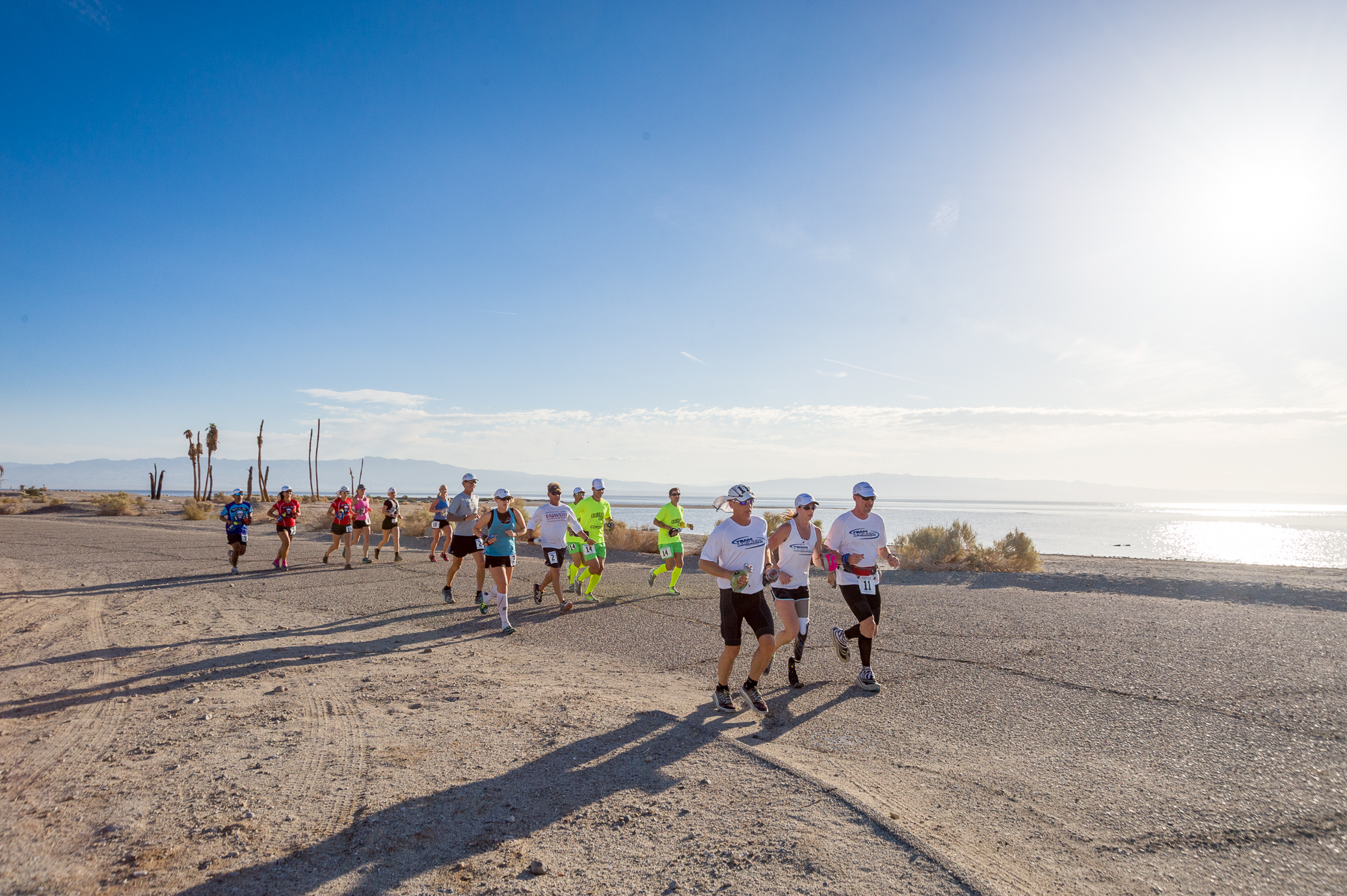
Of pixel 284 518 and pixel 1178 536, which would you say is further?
pixel 1178 536

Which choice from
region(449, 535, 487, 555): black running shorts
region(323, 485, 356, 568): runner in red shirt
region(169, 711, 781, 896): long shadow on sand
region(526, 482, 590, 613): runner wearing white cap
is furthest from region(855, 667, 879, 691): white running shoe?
region(323, 485, 356, 568): runner in red shirt

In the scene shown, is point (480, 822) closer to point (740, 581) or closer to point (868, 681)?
point (740, 581)

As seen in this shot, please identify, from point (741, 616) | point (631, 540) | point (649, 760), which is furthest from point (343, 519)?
point (649, 760)

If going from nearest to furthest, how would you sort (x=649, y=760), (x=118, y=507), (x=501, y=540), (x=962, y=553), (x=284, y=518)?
1. (x=649, y=760)
2. (x=501, y=540)
3. (x=284, y=518)
4. (x=962, y=553)
5. (x=118, y=507)

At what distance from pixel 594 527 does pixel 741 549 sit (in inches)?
252

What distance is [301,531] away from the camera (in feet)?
90.8

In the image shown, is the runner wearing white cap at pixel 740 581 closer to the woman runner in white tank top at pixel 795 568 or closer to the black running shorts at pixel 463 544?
the woman runner in white tank top at pixel 795 568

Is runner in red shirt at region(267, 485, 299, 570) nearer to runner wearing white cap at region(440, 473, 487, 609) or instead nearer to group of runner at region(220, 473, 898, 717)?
runner wearing white cap at region(440, 473, 487, 609)

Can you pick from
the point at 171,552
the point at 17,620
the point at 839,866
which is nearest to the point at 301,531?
the point at 171,552

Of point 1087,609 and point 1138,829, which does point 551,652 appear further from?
point 1087,609

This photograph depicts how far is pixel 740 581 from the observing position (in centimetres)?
559

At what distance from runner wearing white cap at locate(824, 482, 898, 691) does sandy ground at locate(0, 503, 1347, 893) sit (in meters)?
0.41

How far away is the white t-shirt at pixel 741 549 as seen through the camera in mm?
5668

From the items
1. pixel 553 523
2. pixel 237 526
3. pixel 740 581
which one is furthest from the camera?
pixel 237 526
